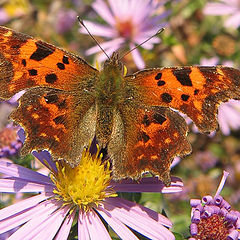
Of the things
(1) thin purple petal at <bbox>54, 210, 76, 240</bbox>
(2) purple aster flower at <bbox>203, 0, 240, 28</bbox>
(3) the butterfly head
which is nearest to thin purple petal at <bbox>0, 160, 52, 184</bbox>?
(1) thin purple petal at <bbox>54, 210, 76, 240</bbox>

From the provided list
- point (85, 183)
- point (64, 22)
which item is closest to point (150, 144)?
point (85, 183)

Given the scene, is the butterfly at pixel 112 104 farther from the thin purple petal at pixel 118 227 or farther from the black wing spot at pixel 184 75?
the thin purple petal at pixel 118 227

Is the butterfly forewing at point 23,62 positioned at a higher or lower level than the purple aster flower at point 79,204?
higher

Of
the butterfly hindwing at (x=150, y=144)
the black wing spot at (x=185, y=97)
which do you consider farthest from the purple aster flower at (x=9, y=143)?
the black wing spot at (x=185, y=97)

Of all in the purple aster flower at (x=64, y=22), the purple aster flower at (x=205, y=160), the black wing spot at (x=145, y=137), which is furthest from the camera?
the purple aster flower at (x=64, y=22)

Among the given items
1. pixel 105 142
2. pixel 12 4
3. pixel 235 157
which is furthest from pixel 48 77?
pixel 12 4

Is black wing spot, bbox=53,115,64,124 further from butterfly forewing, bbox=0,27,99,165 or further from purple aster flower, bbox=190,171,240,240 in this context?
purple aster flower, bbox=190,171,240,240

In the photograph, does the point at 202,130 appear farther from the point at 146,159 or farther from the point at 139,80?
the point at 139,80

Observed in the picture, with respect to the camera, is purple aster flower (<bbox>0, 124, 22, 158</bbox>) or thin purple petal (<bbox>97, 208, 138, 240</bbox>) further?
purple aster flower (<bbox>0, 124, 22, 158</bbox>)
